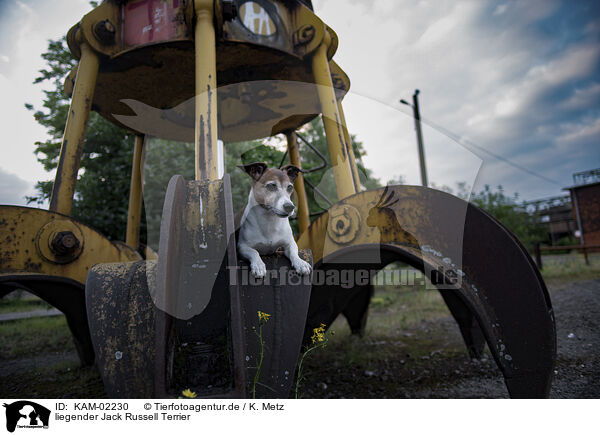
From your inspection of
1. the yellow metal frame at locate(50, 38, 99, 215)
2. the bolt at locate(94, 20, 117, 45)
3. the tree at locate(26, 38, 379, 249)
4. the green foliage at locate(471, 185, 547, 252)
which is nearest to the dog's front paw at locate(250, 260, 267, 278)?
the yellow metal frame at locate(50, 38, 99, 215)

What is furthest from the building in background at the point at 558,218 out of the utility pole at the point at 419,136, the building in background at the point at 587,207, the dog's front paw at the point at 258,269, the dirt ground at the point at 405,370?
the dog's front paw at the point at 258,269

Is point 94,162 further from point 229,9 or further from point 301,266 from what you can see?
point 301,266

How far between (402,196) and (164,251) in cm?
155

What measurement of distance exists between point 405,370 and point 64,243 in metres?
3.72

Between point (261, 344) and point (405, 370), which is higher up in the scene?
point (261, 344)

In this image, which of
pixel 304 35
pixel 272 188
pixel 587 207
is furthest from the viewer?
pixel 587 207

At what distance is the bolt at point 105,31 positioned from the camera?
3.30 metres

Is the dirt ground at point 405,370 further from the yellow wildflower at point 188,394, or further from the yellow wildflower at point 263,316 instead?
the yellow wildflower at point 188,394

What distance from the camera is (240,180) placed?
325 inches

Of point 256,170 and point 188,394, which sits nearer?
point 188,394
